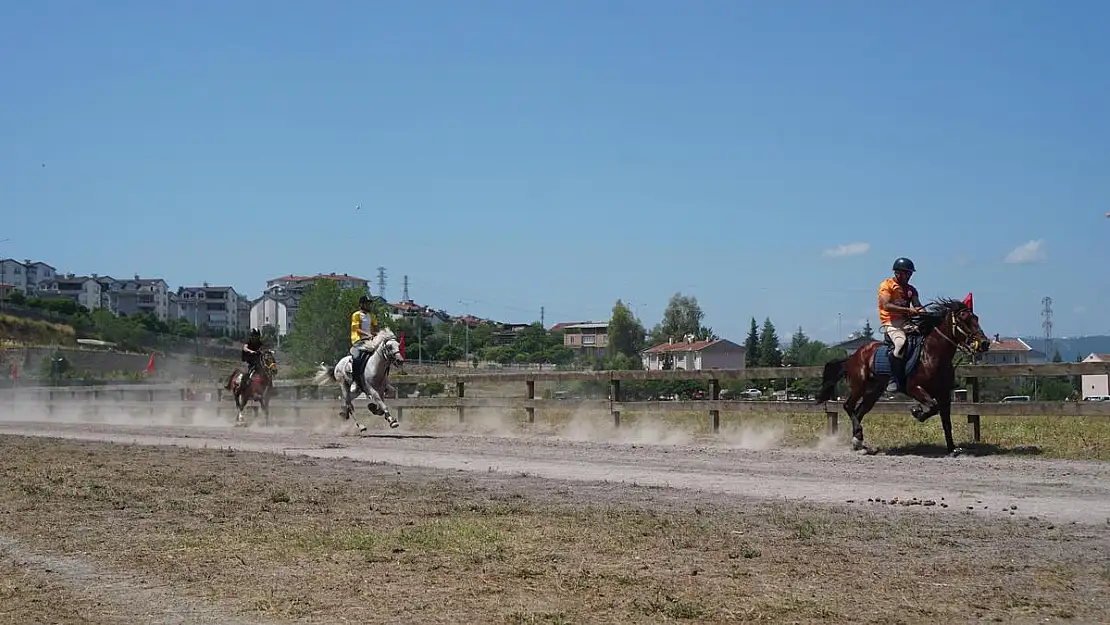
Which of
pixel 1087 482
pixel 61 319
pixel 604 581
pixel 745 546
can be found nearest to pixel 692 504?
pixel 745 546

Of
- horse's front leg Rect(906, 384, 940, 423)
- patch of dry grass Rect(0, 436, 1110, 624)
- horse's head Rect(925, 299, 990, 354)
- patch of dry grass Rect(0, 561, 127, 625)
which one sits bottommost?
patch of dry grass Rect(0, 561, 127, 625)

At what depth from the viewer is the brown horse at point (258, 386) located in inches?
1192

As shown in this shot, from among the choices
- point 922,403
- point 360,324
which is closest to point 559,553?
point 922,403

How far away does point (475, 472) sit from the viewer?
14438mm

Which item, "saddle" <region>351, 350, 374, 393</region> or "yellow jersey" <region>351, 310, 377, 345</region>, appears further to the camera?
"yellow jersey" <region>351, 310, 377, 345</region>

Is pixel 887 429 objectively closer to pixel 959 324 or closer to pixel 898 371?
pixel 898 371

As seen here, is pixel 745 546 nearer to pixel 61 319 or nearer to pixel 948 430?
pixel 948 430

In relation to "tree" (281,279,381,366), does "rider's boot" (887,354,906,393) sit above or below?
below

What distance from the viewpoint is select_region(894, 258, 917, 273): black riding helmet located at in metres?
16.6

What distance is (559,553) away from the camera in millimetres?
8180

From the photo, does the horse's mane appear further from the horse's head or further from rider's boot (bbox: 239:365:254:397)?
rider's boot (bbox: 239:365:254:397)

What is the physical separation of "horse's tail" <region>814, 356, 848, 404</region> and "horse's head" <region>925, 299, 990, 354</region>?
212 centimetres

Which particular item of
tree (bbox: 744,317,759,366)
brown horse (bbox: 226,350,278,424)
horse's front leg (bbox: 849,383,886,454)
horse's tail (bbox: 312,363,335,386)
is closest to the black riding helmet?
horse's front leg (bbox: 849,383,886,454)

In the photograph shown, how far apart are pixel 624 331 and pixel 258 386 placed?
113 metres
